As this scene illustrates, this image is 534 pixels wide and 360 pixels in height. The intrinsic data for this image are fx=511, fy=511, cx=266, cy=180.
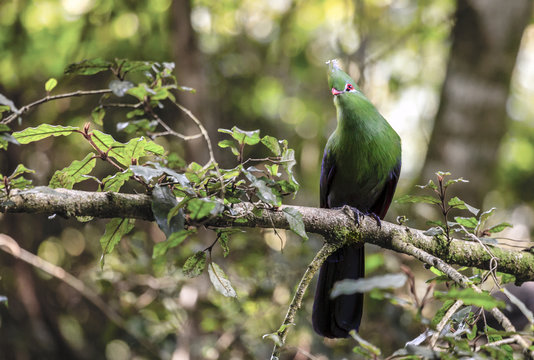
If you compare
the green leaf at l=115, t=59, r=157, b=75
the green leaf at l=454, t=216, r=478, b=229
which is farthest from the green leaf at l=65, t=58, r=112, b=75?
the green leaf at l=454, t=216, r=478, b=229

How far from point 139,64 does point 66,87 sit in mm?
2858

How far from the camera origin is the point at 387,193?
2.94 metres

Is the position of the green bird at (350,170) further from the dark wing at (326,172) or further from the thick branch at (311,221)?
the thick branch at (311,221)

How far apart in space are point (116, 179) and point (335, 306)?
1.30 meters

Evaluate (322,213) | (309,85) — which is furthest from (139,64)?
(309,85)

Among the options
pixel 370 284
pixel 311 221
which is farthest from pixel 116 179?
pixel 370 284

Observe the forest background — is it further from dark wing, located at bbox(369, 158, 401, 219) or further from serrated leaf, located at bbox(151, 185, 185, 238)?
serrated leaf, located at bbox(151, 185, 185, 238)

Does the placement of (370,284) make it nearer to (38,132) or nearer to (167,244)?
(167,244)

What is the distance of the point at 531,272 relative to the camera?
6.89 feet

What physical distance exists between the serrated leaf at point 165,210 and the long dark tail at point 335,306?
A: 1.03 meters

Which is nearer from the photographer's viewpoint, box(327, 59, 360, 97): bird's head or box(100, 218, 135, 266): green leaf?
box(100, 218, 135, 266): green leaf

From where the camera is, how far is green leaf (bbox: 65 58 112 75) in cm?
159

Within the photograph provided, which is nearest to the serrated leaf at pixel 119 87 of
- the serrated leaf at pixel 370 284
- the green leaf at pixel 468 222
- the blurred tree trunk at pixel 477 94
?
the serrated leaf at pixel 370 284

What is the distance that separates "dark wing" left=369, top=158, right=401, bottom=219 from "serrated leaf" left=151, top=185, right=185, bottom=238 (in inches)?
64.7
